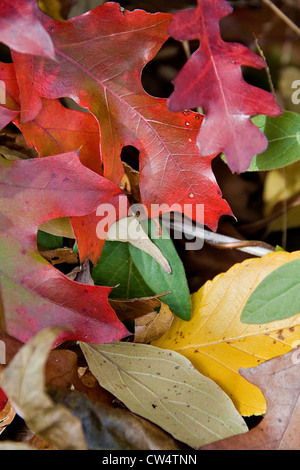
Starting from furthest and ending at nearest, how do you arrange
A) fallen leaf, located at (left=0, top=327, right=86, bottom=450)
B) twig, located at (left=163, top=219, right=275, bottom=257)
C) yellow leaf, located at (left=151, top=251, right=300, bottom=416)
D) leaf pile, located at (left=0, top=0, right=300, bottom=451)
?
twig, located at (left=163, top=219, right=275, bottom=257)
yellow leaf, located at (left=151, top=251, right=300, bottom=416)
leaf pile, located at (left=0, top=0, right=300, bottom=451)
fallen leaf, located at (left=0, top=327, right=86, bottom=450)

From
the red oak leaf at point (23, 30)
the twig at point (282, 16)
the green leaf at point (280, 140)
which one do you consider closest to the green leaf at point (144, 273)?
the green leaf at point (280, 140)

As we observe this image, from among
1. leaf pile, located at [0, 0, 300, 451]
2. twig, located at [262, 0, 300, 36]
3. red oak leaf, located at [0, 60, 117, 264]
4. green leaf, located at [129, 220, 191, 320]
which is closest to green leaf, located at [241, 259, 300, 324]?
leaf pile, located at [0, 0, 300, 451]

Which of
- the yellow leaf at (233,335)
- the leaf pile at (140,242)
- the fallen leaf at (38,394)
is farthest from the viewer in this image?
the yellow leaf at (233,335)

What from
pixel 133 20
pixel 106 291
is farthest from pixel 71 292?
pixel 133 20

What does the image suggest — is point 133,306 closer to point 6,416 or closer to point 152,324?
point 152,324

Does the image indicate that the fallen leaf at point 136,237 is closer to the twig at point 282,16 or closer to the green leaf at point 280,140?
the green leaf at point 280,140

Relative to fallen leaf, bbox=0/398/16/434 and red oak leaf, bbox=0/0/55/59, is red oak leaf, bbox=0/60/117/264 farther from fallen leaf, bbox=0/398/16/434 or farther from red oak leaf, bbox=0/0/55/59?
fallen leaf, bbox=0/398/16/434
